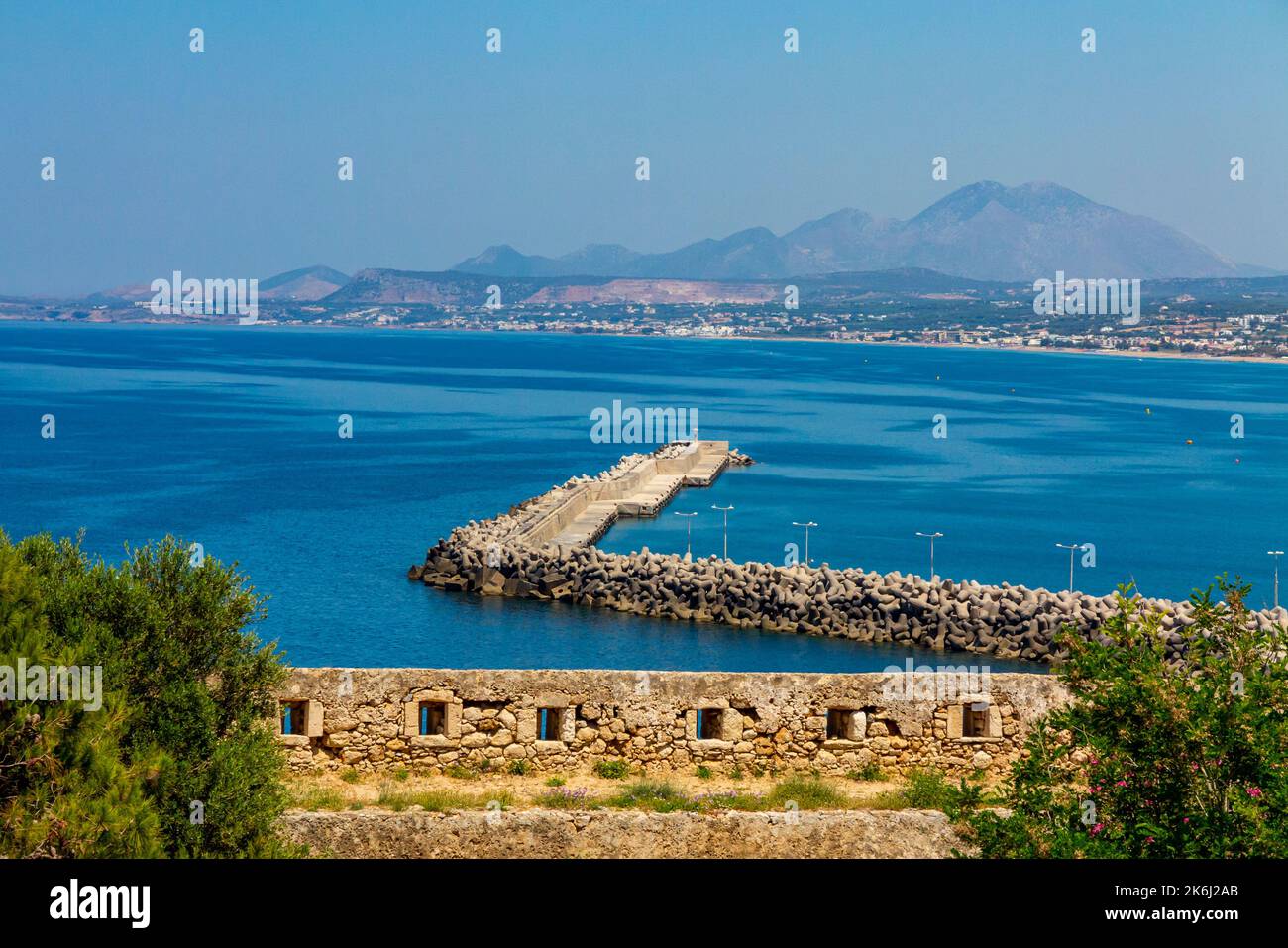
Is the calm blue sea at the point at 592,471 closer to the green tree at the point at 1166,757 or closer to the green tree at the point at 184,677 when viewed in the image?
the green tree at the point at 184,677

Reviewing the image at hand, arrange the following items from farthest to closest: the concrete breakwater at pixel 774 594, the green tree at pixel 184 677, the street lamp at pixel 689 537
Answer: the street lamp at pixel 689 537 → the concrete breakwater at pixel 774 594 → the green tree at pixel 184 677

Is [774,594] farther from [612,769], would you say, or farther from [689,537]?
[612,769]

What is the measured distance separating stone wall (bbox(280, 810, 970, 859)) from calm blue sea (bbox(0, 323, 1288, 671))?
2372cm

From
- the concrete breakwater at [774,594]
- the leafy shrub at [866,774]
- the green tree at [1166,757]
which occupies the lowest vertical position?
the concrete breakwater at [774,594]

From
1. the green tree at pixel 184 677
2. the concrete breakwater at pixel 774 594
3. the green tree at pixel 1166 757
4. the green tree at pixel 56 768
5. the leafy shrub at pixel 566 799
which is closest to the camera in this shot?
the green tree at pixel 56 768

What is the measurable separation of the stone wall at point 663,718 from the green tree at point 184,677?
5.23 ft

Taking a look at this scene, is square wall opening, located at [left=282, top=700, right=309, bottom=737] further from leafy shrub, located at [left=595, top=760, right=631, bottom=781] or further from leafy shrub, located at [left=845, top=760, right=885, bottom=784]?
leafy shrub, located at [left=845, top=760, right=885, bottom=784]

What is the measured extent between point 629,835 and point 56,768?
384 cm

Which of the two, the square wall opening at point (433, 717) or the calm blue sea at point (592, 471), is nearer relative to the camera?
the square wall opening at point (433, 717)

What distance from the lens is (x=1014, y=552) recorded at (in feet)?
163

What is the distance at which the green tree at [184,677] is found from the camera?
318 inches

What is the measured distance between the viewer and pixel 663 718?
11.3 meters

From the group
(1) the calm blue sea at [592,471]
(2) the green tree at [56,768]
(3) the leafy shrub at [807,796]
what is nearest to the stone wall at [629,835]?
(3) the leafy shrub at [807,796]

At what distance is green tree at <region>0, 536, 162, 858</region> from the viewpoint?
6.91m
